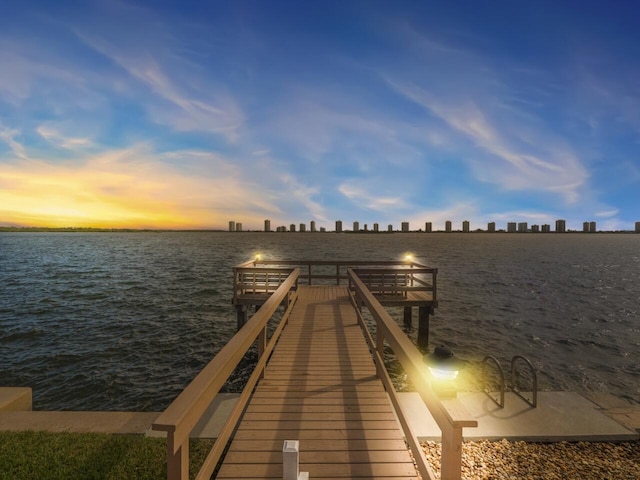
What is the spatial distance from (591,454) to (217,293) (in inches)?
950

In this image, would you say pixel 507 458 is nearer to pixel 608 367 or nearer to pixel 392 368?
pixel 392 368

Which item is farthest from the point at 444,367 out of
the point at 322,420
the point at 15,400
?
the point at 15,400

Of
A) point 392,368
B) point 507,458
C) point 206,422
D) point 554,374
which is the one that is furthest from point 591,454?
point 554,374

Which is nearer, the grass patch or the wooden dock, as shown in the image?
the wooden dock

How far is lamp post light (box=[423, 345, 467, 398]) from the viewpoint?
13.4 ft

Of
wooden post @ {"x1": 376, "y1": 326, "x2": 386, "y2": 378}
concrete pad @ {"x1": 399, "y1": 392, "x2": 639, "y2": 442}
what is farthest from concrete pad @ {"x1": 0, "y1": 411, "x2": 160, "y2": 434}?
concrete pad @ {"x1": 399, "y1": 392, "x2": 639, "y2": 442}

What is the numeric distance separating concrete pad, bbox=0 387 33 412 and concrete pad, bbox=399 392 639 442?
7.30 m

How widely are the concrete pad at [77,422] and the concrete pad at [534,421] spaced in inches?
179

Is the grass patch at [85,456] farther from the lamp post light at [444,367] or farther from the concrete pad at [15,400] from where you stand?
the lamp post light at [444,367]

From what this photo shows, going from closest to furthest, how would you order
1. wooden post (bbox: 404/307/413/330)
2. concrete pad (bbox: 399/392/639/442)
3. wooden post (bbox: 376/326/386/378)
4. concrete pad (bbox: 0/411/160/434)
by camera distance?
wooden post (bbox: 376/326/386/378) → concrete pad (bbox: 399/392/639/442) → concrete pad (bbox: 0/411/160/434) → wooden post (bbox: 404/307/413/330)

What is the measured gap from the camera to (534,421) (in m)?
5.52

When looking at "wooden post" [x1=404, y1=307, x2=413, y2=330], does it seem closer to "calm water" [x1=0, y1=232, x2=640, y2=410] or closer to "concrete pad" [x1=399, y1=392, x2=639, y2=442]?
"calm water" [x1=0, y1=232, x2=640, y2=410]

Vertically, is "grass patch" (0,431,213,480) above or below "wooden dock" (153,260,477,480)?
below

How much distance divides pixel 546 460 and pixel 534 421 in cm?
89
